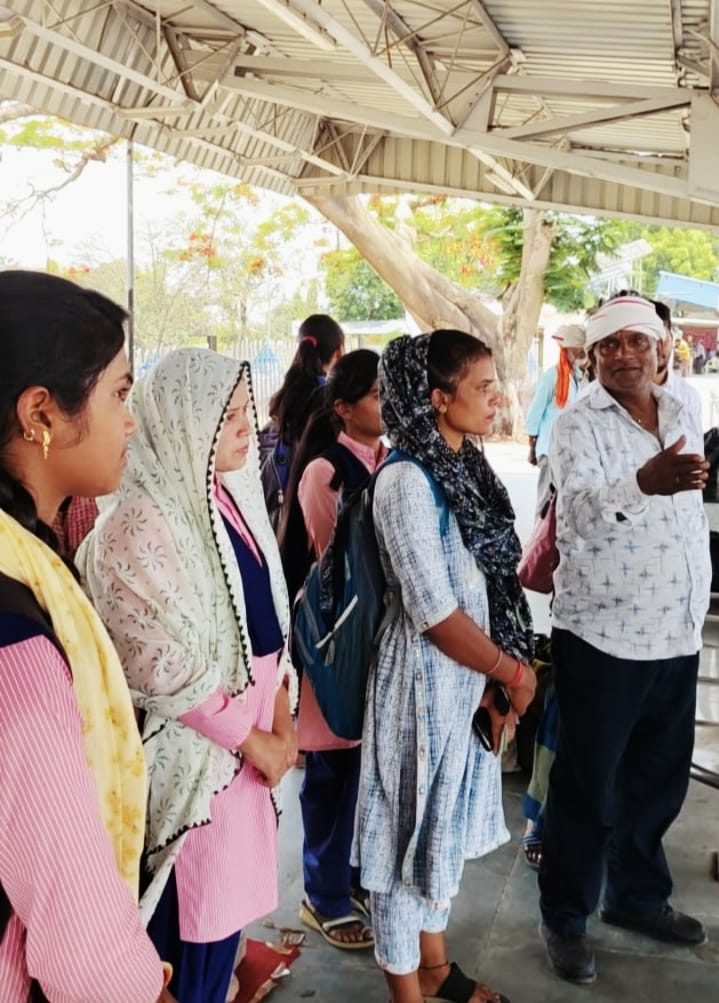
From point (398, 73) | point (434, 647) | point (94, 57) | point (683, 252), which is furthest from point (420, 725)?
point (683, 252)

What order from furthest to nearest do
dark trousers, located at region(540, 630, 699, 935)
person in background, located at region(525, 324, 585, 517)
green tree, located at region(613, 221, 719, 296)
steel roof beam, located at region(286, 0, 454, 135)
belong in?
green tree, located at region(613, 221, 719, 296), person in background, located at region(525, 324, 585, 517), steel roof beam, located at region(286, 0, 454, 135), dark trousers, located at region(540, 630, 699, 935)

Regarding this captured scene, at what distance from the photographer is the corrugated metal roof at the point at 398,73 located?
19.4 ft

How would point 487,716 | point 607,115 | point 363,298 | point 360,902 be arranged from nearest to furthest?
point 487,716
point 360,902
point 607,115
point 363,298

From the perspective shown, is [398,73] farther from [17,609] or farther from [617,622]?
[17,609]

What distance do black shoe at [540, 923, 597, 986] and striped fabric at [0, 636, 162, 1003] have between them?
1858 mm

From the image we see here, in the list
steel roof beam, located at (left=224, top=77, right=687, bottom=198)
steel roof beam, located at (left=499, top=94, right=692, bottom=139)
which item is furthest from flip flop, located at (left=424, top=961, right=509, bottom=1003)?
steel roof beam, located at (left=224, top=77, right=687, bottom=198)

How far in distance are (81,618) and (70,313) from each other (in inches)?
13.2

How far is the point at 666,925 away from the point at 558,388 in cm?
474

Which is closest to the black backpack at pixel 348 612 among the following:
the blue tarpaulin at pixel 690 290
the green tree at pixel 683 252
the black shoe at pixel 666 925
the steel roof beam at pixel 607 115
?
the black shoe at pixel 666 925

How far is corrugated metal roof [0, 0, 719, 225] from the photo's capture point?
5898 millimetres

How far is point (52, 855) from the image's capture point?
0.92 metres

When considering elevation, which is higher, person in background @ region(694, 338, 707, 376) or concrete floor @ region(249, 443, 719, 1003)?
person in background @ region(694, 338, 707, 376)

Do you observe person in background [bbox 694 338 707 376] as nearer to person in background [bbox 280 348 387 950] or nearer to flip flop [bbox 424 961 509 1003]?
person in background [bbox 280 348 387 950]

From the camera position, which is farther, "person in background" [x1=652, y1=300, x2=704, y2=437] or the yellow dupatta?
"person in background" [x1=652, y1=300, x2=704, y2=437]
